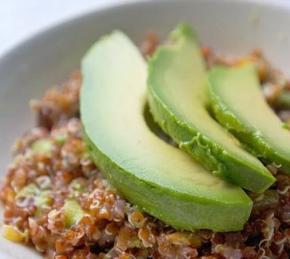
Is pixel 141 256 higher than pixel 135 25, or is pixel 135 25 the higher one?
pixel 135 25

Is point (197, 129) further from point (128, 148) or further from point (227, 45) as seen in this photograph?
point (227, 45)

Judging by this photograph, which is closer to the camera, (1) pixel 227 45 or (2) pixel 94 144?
(2) pixel 94 144

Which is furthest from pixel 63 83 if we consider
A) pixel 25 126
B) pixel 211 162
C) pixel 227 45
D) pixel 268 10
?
pixel 211 162

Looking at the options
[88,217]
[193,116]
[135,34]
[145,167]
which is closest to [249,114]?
[193,116]

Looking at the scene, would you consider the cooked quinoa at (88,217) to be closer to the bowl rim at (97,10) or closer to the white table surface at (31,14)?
the bowl rim at (97,10)

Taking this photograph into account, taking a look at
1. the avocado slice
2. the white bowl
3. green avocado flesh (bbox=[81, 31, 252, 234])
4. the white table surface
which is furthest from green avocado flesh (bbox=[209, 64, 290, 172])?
the white table surface

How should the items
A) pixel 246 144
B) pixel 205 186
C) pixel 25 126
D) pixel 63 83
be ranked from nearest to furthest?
pixel 205 186
pixel 246 144
pixel 25 126
pixel 63 83

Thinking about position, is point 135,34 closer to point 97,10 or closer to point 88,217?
point 97,10
